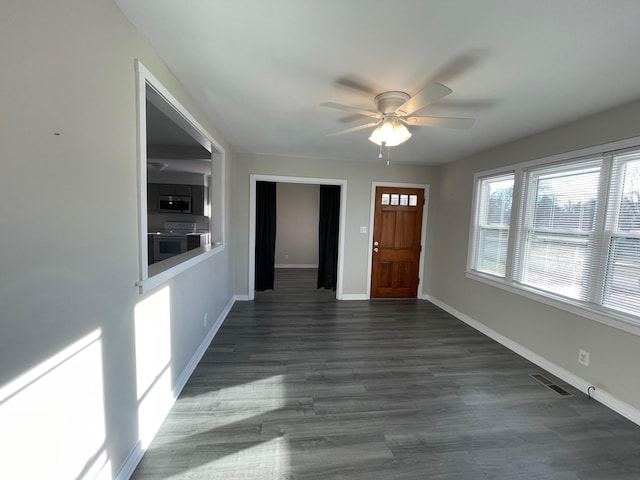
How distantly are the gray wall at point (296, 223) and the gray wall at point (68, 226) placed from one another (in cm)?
569

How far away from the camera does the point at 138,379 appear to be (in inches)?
63.7

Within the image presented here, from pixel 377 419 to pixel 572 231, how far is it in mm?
2528

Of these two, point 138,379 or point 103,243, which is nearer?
point 103,243

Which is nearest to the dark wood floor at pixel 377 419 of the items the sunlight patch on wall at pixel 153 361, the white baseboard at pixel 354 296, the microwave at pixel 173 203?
the sunlight patch on wall at pixel 153 361

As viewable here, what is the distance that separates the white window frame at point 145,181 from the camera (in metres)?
1.56

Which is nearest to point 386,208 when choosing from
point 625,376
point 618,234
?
point 618,234

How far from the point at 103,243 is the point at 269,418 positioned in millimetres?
1594

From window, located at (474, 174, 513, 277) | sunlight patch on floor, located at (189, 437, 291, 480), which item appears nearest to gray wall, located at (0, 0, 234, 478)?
sunlight patch on floor, located at (189, 437, 291, 480)

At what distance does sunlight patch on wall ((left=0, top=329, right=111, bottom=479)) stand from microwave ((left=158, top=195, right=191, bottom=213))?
18.2 ft

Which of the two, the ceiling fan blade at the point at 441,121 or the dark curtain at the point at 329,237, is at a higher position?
the ceiling fan blade at the point at 441,121

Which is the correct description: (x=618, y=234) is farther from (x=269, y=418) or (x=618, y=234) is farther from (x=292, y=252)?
(x=292, y=252)

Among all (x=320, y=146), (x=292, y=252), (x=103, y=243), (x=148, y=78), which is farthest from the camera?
(x=292, y=252)

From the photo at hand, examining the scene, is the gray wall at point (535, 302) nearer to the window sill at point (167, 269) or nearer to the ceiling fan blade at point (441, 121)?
the ceiling fan blade at point (441, 121)

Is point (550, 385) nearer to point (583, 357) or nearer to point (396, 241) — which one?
point (583, 357)
